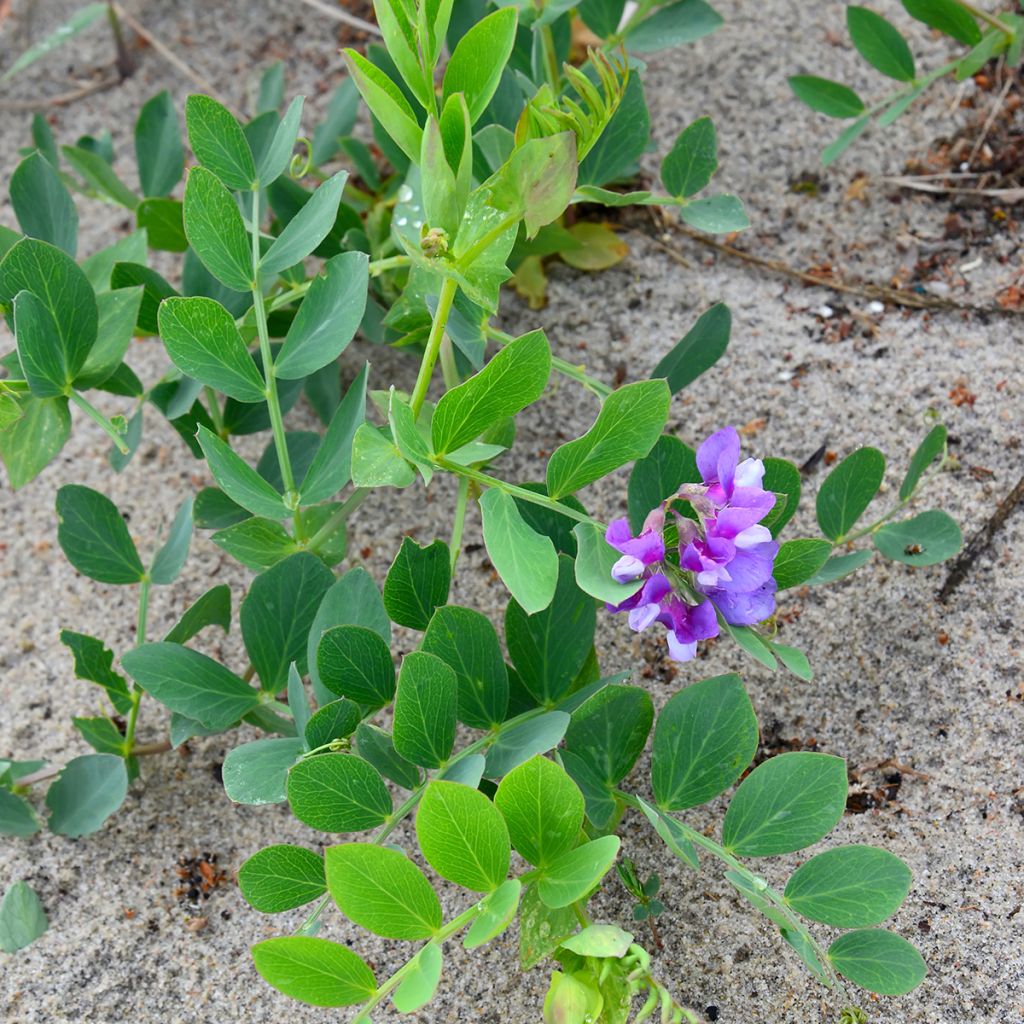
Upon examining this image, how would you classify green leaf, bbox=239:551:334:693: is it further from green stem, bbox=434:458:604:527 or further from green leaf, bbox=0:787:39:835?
green leaf, bbox=0:787:39:835

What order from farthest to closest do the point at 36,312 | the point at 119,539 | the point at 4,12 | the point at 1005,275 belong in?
the point at 4,12, the point at 1005,275, the point at 119,539, the point at 36,312

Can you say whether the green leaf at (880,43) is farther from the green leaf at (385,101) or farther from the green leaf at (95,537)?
the green leaf at (95,537)

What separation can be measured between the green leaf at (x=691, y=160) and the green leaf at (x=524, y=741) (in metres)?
0.54

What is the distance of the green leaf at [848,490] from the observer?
104cm

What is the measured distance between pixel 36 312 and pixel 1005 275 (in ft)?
3.28

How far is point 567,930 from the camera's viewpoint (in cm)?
88

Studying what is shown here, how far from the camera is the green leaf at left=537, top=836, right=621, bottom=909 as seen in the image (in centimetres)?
78

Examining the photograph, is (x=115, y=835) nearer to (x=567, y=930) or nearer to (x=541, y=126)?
(x=567, y=930)

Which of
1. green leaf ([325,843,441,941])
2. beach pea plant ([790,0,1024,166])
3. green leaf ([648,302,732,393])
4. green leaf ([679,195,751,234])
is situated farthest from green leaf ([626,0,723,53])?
green leaf ([325,843,441,941])

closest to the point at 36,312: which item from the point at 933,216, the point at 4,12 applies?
the point at 933,216

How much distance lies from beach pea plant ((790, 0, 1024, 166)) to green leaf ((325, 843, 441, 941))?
3.04 feet

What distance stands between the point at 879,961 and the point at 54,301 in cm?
80

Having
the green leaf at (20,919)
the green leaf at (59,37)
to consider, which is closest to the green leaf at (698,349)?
the green leaf at (20,919)

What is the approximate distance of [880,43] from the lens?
1373mm
